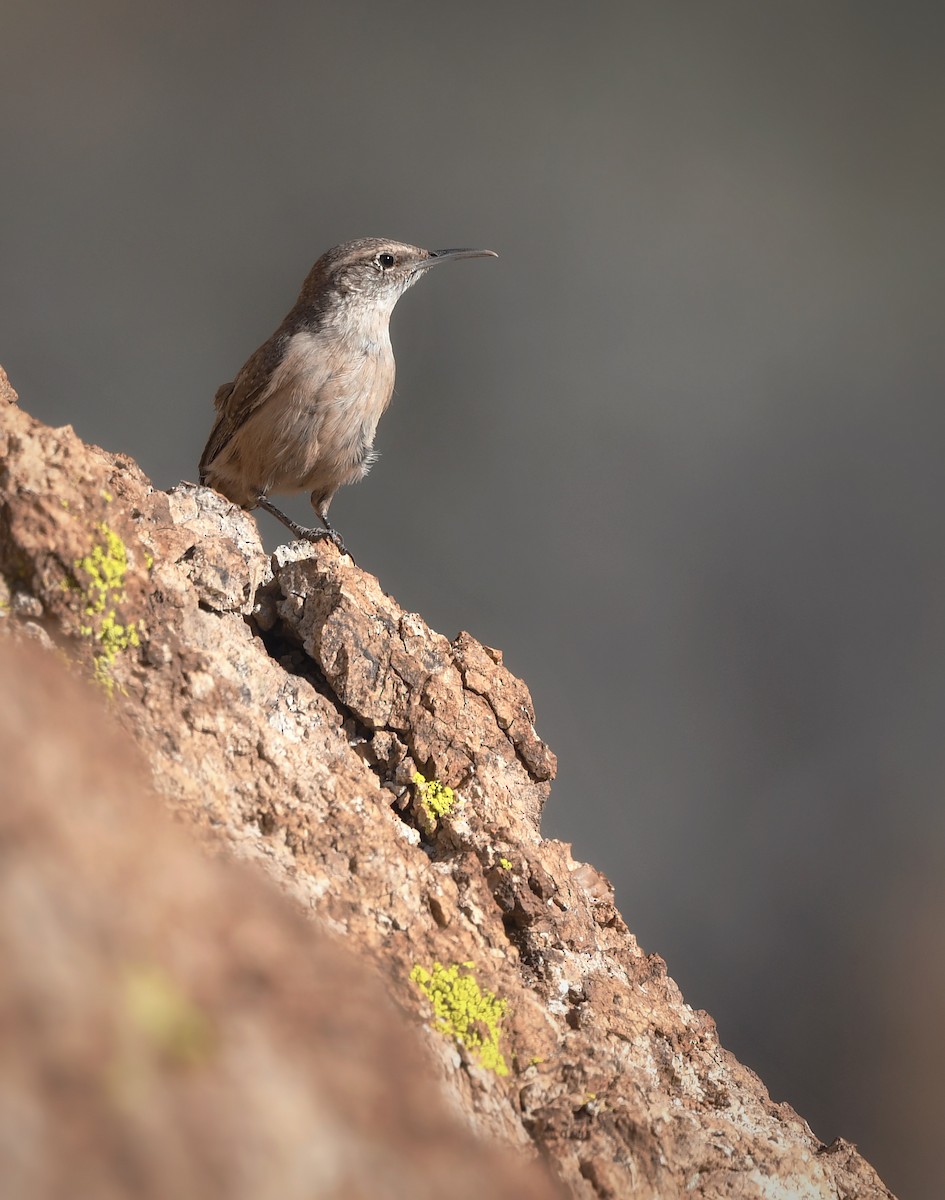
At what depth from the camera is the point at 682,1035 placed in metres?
2.65

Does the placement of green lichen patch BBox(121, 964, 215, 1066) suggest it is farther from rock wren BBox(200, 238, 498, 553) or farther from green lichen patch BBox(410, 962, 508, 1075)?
rock wren BBox(200, 238, 498, 553)

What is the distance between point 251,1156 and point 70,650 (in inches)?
43.4

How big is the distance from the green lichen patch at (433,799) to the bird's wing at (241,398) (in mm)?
2659

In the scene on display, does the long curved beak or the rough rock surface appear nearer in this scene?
the rough rock surface

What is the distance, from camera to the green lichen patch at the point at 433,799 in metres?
2.74

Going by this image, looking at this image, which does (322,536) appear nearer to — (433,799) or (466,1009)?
(433,799)

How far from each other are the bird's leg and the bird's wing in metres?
0.36

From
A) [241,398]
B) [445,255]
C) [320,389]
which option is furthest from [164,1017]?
[445,255]

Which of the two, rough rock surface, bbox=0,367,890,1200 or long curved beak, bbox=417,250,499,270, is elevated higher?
long curved beak, bbox=417,250,499,270

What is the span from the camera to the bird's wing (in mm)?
4902

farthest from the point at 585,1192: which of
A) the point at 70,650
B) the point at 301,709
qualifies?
the point at 70,650

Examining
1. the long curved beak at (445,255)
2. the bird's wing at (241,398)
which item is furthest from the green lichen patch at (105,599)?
the long curved beak at (445,255)

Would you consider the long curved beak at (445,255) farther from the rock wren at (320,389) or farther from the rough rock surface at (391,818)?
the rough rock surface at (391,818)

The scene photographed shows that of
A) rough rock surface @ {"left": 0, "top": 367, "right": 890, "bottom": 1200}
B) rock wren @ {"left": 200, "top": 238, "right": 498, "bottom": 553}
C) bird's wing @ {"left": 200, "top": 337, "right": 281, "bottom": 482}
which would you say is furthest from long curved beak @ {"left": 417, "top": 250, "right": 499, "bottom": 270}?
rough rock surface @ {"left": 0, "top": 367, "right": 890, "bottom": 1200}
